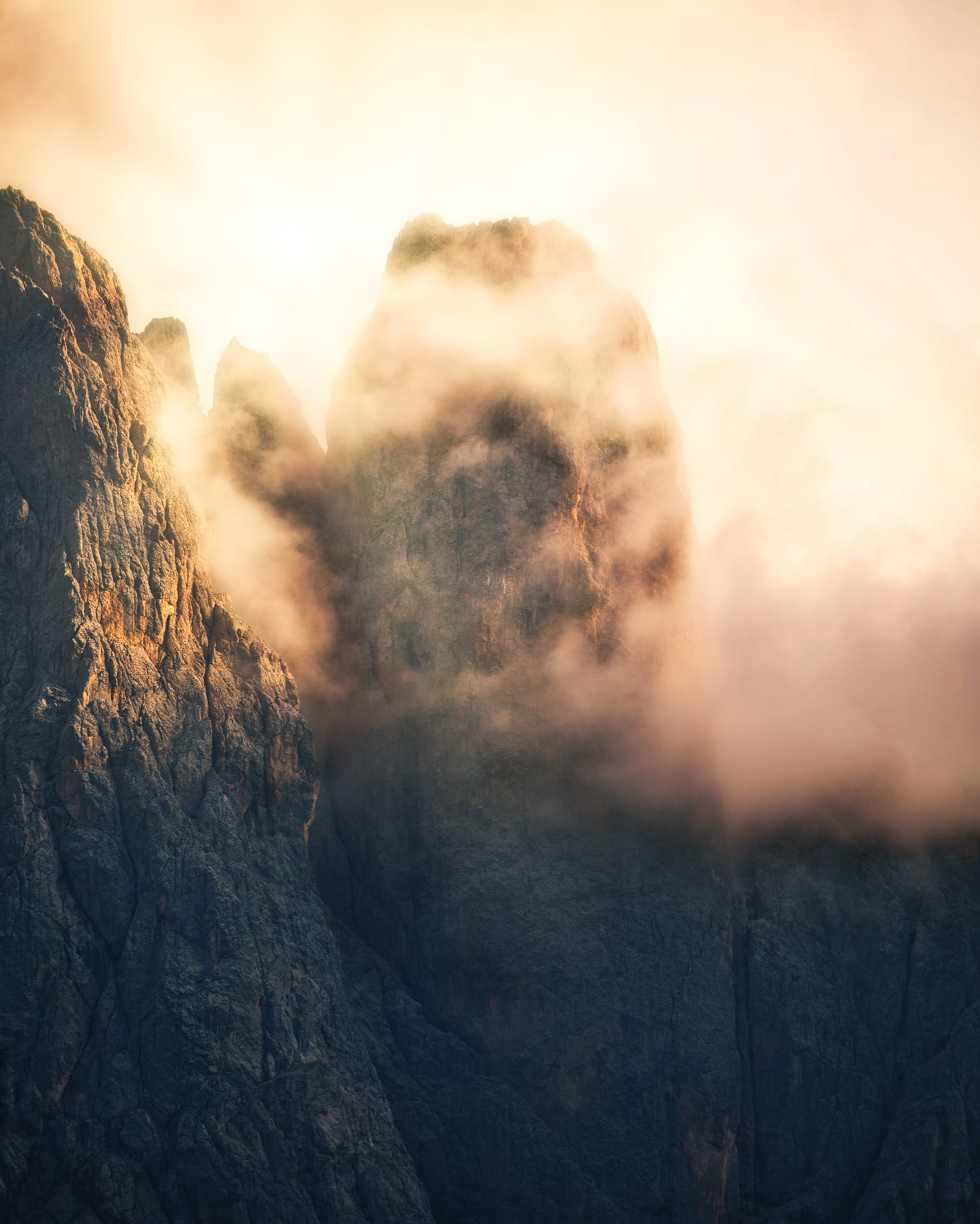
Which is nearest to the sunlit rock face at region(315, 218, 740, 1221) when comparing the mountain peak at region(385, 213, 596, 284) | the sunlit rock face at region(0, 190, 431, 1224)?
the mountain peak at region(385, 213, 596, 284)

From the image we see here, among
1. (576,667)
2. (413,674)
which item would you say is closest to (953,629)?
(576,667)

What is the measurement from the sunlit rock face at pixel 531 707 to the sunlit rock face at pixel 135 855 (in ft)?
20.7

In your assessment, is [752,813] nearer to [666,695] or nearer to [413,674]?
[666,695]

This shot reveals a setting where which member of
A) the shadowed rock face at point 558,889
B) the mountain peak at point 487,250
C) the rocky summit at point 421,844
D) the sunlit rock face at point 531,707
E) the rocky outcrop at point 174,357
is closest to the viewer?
the rocky summit at point 421,844

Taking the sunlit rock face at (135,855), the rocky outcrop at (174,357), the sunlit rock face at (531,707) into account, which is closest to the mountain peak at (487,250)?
the sunlit rock face at (531,707)

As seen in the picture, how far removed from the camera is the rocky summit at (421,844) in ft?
130

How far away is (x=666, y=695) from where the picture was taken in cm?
5362

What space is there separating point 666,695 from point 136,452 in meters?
26.6

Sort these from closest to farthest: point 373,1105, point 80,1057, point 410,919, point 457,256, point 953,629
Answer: point 80,1057 → point 373,1105 → point 410,919 → point 457,256 → point 953,629

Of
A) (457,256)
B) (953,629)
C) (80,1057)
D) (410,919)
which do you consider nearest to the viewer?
(80,1057)

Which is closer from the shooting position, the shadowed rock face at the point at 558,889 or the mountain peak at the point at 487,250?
the shadowed rock face at the point at 558,889

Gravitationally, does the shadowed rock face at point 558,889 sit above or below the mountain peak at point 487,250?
below

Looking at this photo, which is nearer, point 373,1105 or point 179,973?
point 179,973

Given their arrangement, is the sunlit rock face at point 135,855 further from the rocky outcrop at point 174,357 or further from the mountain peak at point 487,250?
the mountain peak at point 487,250
